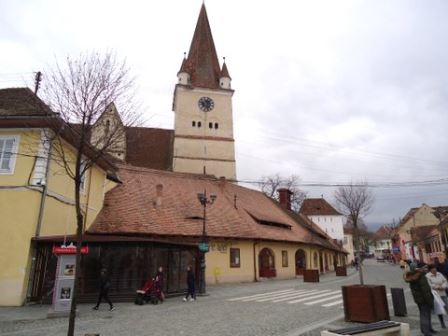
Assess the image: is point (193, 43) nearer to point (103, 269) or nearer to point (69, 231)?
point (69, 231)

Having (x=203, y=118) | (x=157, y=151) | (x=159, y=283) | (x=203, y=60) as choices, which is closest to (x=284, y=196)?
(x=203, y=118)

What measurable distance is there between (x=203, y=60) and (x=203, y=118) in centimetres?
951

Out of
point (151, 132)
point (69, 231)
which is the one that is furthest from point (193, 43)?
point (69, 231)

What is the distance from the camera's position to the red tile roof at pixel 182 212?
22250 millimetres

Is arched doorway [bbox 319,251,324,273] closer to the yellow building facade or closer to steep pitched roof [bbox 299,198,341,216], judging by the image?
the yellow building facade

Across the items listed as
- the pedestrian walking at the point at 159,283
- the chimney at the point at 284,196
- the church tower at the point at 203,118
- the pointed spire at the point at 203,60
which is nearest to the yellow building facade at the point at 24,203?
the pedestrian walking at the point at 159,283

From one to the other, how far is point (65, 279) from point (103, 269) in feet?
7.79

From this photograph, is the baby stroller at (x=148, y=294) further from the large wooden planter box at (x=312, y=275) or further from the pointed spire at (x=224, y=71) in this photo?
the pointed spire at (x=224, y=71)

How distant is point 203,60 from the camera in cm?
5119

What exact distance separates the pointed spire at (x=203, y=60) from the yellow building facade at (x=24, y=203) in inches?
1347

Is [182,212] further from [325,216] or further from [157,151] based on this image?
[325,216]

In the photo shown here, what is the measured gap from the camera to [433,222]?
2685 inches

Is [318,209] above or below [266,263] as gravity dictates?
above

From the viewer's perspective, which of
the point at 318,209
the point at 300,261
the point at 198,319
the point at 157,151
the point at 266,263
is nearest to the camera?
the point at 198,319
